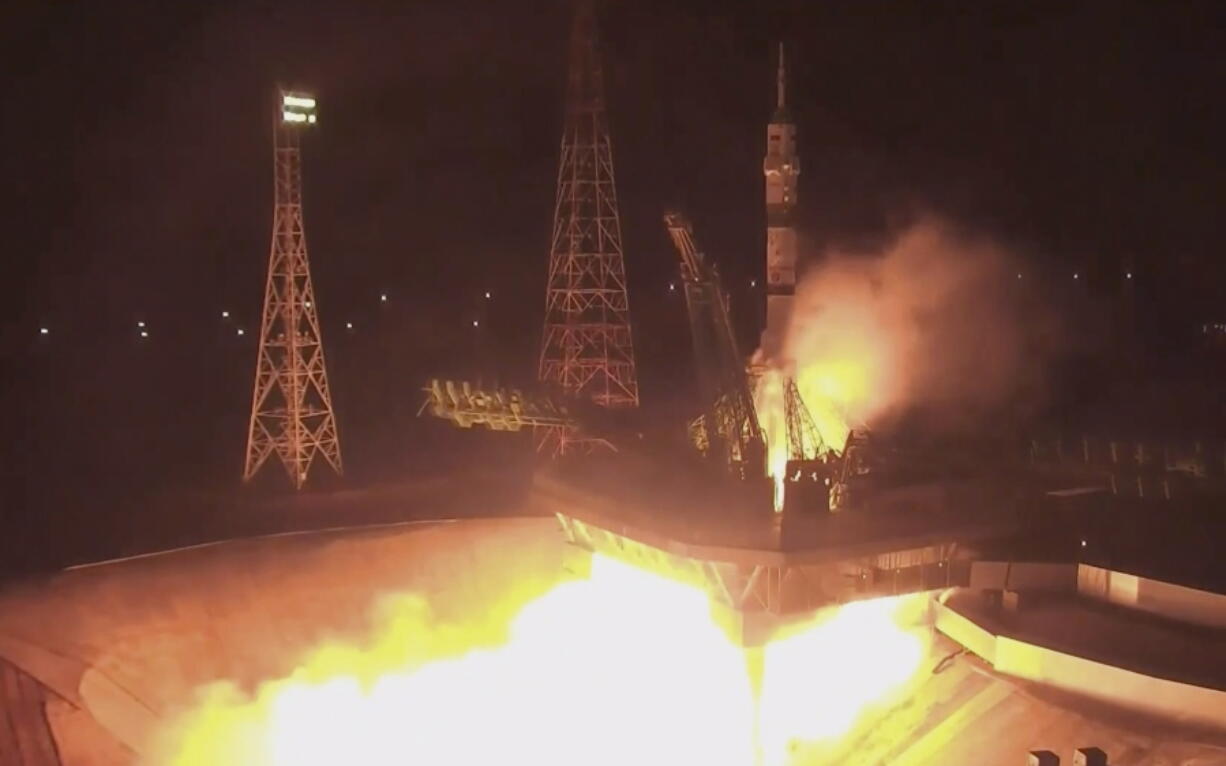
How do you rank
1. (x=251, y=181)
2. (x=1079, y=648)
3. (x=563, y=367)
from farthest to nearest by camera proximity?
(x=251, y=181), (x=563, y=367), (x=1079, y=648)

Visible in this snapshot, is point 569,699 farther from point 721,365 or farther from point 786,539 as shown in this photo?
point 721,365

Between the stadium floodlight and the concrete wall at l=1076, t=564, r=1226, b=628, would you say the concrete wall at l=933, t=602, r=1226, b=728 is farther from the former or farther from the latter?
the stadium floodlight

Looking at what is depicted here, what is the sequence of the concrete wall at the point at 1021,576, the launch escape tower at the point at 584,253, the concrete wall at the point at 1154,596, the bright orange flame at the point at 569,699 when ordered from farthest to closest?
1. the launch escape tower at the point at 584,253
2. the concrete wall at the point at 1021,576
3. the bright orange flame at the point at 569,699
4. the concrete wall at the point at 1154,596

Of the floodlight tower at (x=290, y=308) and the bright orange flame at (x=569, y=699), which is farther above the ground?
the floodlight tower at (x=290, y=308)

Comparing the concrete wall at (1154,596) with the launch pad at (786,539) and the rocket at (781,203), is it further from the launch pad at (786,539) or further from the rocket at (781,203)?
the rocket at (781,203)

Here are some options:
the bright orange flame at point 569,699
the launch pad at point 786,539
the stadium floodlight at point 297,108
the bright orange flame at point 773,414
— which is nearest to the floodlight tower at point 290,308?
the stadium floodlight at point 297,108

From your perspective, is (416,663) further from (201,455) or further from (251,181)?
(251,181)

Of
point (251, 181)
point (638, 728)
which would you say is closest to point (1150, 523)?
point (638, 728)
